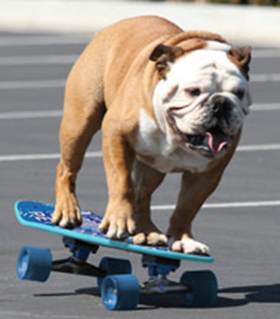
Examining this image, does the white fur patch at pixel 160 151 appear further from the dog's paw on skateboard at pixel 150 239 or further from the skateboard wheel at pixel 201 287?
the skateboard wheel at pixel 201 287

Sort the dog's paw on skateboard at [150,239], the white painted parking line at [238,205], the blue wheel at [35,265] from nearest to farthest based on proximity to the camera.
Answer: the dog's paw on skateboard at [150,239] < the blue wheel at [35,265] < the white painted parking line at [238,205]

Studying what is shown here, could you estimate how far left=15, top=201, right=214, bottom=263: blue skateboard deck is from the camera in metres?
8.27

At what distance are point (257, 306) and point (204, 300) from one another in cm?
29

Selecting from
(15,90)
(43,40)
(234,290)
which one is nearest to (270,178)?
(234,290)

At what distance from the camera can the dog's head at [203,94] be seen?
7.82 metres

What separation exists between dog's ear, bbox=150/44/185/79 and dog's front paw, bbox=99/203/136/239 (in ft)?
2.47

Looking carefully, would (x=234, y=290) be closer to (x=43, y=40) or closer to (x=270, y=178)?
(x=270, y=178)

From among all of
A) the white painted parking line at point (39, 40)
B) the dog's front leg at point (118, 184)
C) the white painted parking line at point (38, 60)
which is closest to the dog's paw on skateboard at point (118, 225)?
the dog's front leg at point (118, 184)

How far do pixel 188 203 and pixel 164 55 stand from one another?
95 cm

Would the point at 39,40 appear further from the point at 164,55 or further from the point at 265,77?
the point at 164,55

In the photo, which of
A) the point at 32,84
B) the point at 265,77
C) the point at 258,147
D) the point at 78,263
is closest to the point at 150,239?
the point at 78,263

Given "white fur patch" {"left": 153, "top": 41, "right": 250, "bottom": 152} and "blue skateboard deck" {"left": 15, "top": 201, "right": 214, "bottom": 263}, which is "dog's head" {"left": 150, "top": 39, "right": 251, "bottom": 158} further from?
"blue skateboard deck" {"left": 15, "top": 201, "right": 214, "bottom": 263}

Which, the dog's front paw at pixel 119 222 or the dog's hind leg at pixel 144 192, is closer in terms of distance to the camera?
the dog's front paw at pixel 119 222

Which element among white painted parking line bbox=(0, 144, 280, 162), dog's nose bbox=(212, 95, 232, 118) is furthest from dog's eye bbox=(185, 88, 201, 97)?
white painted parking line bbox=(0, 144, 280, 162)
